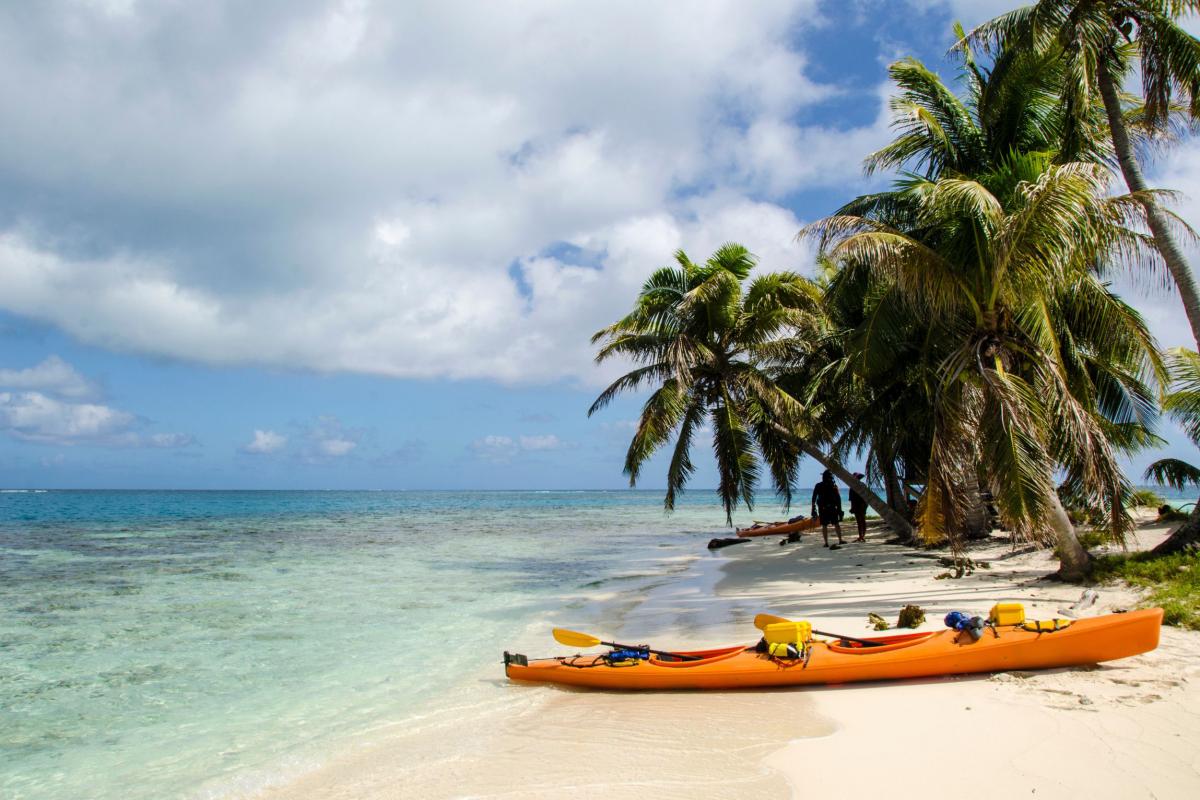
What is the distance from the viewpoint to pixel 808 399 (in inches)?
612

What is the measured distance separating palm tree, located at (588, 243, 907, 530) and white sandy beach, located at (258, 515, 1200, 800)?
374 inches

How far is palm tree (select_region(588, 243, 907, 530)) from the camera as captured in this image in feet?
50.4

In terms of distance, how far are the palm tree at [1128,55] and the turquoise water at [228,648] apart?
9.83 m

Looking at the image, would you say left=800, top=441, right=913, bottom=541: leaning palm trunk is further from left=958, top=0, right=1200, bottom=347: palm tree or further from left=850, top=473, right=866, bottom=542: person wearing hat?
left=958, top=0, right=1200, bottom=347: palm tree

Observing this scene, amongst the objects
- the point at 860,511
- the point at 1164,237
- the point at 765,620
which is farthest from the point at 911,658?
the point at 860,511

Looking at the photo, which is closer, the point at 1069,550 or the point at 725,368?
the point at 1069,550

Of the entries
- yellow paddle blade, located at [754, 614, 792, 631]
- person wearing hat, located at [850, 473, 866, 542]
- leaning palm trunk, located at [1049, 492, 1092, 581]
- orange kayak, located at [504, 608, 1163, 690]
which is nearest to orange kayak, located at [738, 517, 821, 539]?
person wearing hat, located at [850, 473, 866, 542]

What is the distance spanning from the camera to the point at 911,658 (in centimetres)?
546

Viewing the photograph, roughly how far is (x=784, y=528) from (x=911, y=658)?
1784 centimetres

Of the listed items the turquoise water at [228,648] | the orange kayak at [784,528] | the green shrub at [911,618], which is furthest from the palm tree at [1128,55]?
the orange kayak at [784,528]

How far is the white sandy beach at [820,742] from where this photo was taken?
12.5 ft

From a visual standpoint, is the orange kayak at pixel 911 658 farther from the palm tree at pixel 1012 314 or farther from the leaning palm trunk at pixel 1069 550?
the leaning palm trunk at pixel 1069 550

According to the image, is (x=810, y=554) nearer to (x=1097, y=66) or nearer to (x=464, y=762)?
(x=1097, y=66)

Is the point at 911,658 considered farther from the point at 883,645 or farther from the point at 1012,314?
the point at 1012,314
